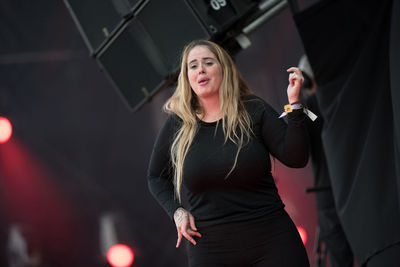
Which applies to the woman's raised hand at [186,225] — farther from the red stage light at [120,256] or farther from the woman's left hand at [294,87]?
the red stage light at [120,256]

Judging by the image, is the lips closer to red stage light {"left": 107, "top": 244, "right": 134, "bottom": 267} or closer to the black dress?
the black dress

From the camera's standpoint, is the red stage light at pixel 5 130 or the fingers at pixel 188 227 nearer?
the fingers at pixel 188 227

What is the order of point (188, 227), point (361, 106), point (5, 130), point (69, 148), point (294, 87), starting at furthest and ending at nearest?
point (69, 148) → point (5, 130) → point (361, 106) → point (188, 227) → point (294, 87)

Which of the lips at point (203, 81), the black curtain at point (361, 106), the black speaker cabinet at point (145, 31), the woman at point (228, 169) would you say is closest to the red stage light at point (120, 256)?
the black speaker cabinet at point (145, 31)

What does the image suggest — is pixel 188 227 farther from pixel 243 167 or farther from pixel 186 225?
pixel 243 167

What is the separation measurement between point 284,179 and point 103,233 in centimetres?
251


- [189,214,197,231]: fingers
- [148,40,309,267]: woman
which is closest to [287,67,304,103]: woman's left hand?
[148,40,309,267]: woman

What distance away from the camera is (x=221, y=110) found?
2068mm

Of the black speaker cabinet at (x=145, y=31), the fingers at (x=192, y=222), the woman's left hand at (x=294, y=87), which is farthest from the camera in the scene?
the black speaker cabinet at (x=145, y=31)

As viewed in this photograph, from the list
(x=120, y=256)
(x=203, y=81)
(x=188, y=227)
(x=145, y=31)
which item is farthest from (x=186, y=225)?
(x=120, y=256)

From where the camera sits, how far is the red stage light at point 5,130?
6.01 m

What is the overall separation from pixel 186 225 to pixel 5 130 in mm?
4821

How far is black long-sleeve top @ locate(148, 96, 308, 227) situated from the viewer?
6.04 feet

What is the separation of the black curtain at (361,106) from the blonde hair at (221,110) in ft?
2.99
